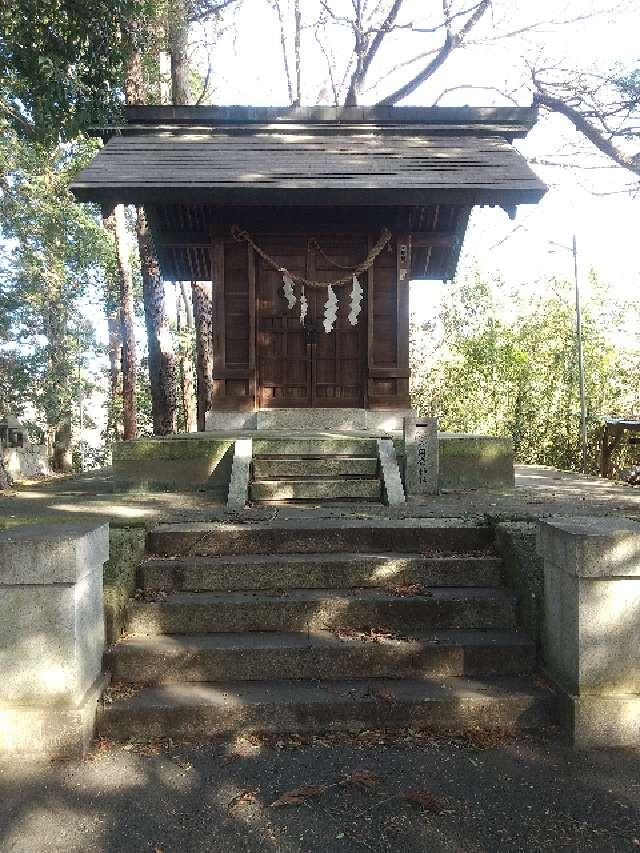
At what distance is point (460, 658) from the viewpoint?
3689 mm

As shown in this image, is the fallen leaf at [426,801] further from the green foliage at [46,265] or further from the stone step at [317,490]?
the green foliage at [46,265]

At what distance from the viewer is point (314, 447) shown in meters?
7.18

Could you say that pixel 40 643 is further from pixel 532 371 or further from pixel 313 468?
pixel 532 371

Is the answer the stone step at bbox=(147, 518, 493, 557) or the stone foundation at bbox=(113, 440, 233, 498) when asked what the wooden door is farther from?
the stone step at bbox=(147, 518, 493, 557)

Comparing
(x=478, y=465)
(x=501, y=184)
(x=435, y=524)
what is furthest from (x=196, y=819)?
(x=501, y=184)

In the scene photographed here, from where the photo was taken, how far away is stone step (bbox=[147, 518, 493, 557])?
460 centimetres

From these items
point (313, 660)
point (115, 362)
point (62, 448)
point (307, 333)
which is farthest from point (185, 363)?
point (313, 660)

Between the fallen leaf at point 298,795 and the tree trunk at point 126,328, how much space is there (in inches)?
613

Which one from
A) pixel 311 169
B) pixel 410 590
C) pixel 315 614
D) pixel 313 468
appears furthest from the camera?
pixel 311 169

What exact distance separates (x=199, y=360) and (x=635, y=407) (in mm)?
15978

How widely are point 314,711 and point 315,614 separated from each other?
73cm

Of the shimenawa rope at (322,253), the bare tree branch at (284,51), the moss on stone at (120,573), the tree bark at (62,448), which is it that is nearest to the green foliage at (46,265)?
the tree bark at (62,448)

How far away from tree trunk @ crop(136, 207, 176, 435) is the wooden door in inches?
190

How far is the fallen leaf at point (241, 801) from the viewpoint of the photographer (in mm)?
2657
